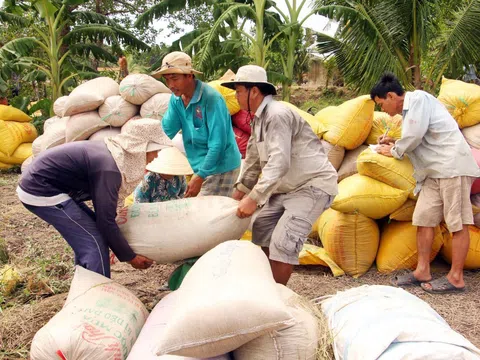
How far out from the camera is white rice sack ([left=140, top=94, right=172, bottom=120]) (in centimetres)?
494

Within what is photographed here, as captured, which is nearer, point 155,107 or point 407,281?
point 407,281

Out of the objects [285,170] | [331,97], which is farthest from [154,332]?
[331,97]

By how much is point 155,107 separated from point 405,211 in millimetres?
2630

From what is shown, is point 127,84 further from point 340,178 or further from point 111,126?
point 340,178

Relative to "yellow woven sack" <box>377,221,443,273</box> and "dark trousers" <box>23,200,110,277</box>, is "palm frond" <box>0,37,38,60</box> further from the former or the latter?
"yellow woven sack" <box>377,221,443,273</box>

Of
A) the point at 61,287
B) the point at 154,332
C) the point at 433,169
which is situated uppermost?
the point at 433,169

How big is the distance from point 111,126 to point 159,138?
2927mm

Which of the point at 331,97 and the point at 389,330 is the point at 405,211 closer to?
the point at 389,330

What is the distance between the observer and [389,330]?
1620mm

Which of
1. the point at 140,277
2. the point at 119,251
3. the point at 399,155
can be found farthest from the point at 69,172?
the point at 399,155

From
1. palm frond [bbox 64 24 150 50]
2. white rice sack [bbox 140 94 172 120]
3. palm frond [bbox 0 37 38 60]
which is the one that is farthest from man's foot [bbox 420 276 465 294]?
palm frond [bbox 0 37 38 60]

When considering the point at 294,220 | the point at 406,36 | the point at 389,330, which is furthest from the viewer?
the point at 406,36

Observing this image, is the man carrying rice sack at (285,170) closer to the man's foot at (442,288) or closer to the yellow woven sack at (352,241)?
the yellow woven sack at (352,241)

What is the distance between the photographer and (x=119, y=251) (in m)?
2.44
